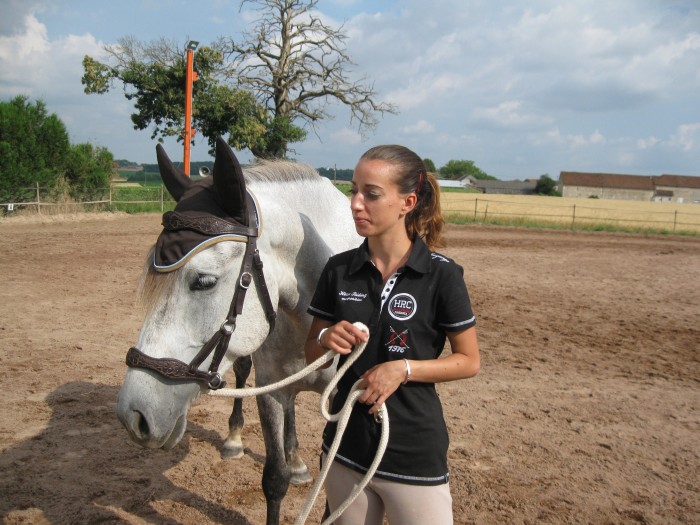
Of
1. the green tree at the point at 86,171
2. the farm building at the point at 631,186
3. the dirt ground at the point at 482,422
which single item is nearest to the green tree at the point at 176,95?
the green tree at the point at 86,171

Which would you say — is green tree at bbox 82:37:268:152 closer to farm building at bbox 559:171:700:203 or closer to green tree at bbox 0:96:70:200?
green tree at bbox 0:96:70:200

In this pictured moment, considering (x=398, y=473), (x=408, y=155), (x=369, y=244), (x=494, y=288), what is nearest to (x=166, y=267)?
(x=369, y=244)

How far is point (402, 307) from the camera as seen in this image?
69.3 inches

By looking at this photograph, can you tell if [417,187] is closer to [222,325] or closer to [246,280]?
[246,280]

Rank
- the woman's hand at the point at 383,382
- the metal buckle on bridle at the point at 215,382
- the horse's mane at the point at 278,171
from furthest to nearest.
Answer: the horse's mane at the point at 278,171, the metal buckle on bridle at the point at 215,382, the woman's hand at the point at 383,382

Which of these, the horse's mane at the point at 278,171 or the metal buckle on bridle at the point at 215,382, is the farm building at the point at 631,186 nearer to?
the horse's mane at the point at 278,171

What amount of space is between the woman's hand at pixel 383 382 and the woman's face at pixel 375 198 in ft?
1.49

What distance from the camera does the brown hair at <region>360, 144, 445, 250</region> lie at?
5.87ft

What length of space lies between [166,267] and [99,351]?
4.88 meters

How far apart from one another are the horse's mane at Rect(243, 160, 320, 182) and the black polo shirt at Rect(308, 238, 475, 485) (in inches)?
31.9

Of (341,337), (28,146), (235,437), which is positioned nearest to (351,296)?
(341,337)

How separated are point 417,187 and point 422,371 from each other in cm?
63

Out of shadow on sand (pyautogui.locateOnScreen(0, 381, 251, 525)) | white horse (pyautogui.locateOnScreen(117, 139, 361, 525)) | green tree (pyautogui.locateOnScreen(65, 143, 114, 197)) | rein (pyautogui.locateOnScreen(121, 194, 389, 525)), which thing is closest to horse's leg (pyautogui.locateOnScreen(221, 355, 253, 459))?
shadow on sand (pyautogui.locateOnScreen(0, 381, 251, 525))

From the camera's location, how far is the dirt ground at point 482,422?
11.0 ft
